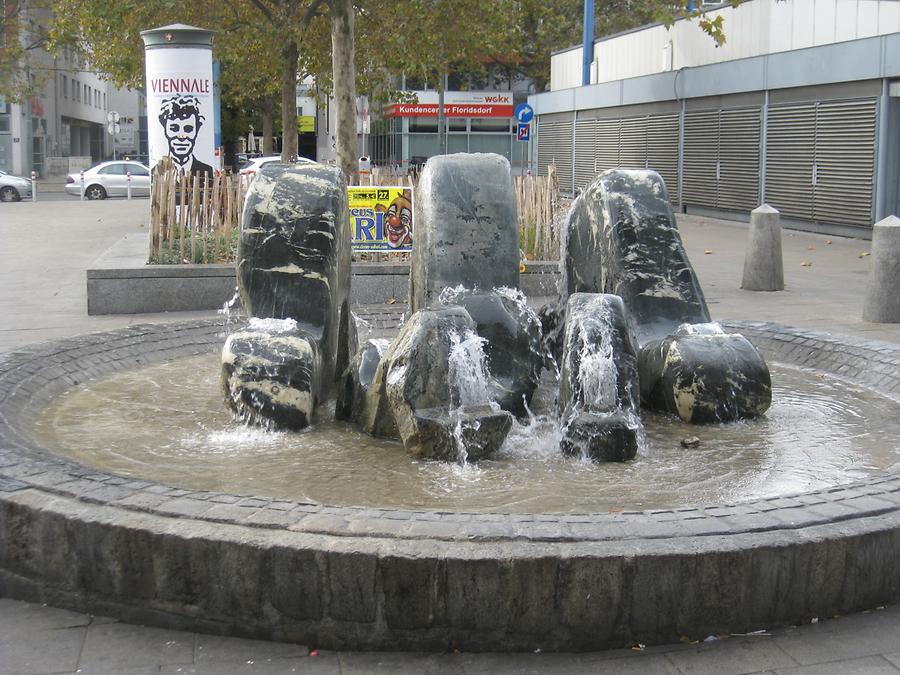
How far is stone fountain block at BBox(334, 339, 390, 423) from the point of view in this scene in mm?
6055

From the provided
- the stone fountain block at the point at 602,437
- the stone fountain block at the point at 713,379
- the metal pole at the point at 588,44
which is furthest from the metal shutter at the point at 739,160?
the stone fountain block at the point at 602,437

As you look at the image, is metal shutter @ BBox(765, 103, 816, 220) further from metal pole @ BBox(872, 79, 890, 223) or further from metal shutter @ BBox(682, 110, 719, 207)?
metal shutter @ BBox(682, 110, 719, 207)

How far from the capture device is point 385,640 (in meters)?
3.67

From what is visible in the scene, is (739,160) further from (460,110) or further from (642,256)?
(460,110)

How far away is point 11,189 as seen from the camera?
34.9 meters

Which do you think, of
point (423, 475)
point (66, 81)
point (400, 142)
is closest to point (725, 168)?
point (423, 475)

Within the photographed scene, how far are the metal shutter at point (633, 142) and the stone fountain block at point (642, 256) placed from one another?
2355 centimetres

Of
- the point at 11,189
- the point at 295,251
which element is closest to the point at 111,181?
the point at 11,189

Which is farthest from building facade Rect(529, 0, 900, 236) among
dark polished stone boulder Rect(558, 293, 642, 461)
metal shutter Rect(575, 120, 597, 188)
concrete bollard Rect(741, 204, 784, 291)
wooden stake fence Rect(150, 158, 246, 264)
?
dark polished stone boulder Rect(558, 293, 642, 461)

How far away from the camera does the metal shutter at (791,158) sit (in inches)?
854

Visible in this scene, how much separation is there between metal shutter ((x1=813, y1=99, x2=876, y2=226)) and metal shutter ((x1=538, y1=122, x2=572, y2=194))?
1442 cm

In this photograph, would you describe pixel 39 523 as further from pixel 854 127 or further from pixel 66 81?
pixel 66 81

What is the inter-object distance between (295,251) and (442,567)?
10.8ft

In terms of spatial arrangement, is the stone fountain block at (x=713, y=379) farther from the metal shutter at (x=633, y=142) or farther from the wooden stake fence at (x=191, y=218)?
the metal shutter at (x=633, y=142)
